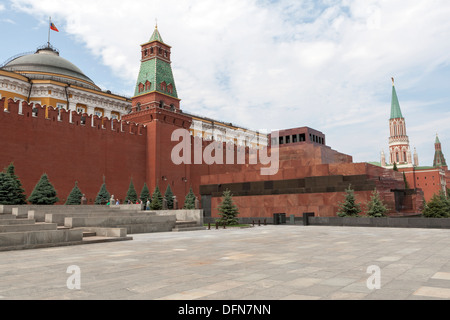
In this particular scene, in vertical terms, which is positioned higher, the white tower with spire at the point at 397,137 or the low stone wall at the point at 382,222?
the white tower with spire at the point at 397,137

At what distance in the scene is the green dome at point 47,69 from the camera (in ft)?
130

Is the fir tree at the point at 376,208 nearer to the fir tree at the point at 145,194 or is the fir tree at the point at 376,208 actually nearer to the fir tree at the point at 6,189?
the fir tree at the point at 145,194

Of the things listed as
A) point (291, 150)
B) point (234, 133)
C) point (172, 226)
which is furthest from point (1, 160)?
point (234, 133)

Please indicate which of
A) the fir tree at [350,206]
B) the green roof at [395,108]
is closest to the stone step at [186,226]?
the fir tree at [350,206]

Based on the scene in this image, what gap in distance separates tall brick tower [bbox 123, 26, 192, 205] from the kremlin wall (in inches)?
4.0

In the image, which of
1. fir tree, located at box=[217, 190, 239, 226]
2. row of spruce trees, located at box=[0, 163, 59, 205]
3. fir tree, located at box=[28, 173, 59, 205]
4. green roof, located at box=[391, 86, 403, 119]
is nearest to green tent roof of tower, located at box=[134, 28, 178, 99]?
fir tree, located at box=[28, 173, 59, 205]

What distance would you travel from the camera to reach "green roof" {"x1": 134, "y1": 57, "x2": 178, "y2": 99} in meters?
35.6

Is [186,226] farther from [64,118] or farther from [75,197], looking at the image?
[64,118]

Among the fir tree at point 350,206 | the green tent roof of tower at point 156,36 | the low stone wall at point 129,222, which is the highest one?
the green tent roof of tower at point 156,36

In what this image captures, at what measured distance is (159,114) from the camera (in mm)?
34312

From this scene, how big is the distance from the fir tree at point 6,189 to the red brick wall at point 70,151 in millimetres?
3101

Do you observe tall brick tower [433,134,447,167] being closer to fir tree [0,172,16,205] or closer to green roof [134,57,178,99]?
green roof [134,57,178,99]

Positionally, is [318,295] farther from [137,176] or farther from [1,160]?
[137,176]

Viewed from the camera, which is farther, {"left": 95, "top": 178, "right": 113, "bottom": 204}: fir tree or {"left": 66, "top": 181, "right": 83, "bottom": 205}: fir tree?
{"left": 95, "top": 178, "right": 113, "bottom": 204}: fir tree
